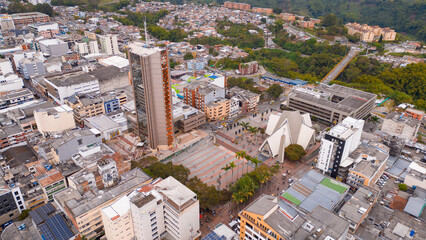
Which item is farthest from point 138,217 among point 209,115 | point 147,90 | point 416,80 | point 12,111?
point 416,80

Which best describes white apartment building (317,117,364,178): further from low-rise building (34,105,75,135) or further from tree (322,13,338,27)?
tree (322,13,338,27)

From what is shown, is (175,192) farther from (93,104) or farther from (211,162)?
(93,104)

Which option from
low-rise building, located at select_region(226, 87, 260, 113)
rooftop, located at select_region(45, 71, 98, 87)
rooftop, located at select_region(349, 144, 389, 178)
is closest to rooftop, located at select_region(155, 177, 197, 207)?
rooftop, located at select_region(349, 144, 389, 178)

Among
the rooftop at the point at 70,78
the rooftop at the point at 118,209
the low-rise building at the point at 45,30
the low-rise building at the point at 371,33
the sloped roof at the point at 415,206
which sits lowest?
the sloped roof at the point at 415,206

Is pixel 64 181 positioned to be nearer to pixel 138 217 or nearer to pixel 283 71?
pixel 138 217

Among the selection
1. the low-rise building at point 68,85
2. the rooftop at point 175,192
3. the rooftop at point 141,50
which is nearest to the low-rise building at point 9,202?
the rooftop at point 175,192

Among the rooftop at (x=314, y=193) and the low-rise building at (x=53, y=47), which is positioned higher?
the low-rise building at (x=53, y=47)

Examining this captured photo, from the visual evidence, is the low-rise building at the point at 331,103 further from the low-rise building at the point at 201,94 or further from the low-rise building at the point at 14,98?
the low-rise building at the point at 14,98
